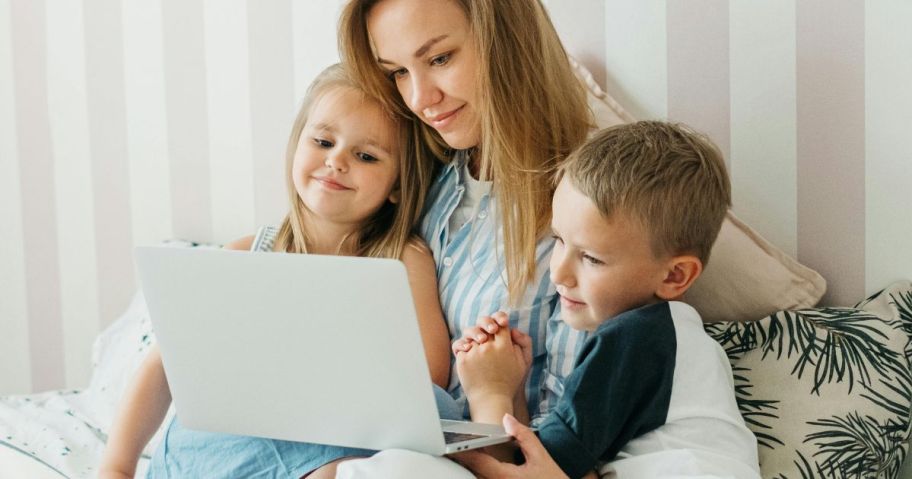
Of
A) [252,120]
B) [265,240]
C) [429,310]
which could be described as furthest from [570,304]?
[252,120]

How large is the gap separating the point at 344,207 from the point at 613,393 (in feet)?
1.94

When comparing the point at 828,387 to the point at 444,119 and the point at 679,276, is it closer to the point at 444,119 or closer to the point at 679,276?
the point at 679,276

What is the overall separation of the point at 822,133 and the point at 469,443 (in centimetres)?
73

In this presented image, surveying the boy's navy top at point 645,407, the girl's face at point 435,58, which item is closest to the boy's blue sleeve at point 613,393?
the boy's navy top at point 645,407

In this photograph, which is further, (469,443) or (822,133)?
(822,133)

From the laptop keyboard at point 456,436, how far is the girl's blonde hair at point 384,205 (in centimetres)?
45

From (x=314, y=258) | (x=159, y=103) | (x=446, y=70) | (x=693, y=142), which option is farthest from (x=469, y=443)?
(x=159, y=103)

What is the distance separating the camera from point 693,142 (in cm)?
124

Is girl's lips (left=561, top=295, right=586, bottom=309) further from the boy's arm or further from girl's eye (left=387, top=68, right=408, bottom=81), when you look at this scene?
the boy's arm

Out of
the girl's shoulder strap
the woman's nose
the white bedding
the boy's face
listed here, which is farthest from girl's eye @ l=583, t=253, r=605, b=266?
the white bedding

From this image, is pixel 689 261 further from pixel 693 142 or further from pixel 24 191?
pixel 24 191

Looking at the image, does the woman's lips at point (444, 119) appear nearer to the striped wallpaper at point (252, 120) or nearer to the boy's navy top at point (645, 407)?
the striped wallpaper at point (252, 120)

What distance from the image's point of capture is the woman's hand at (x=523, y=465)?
1150 millimetres

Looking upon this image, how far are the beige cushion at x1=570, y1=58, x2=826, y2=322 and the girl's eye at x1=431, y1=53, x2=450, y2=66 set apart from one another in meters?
0.46
